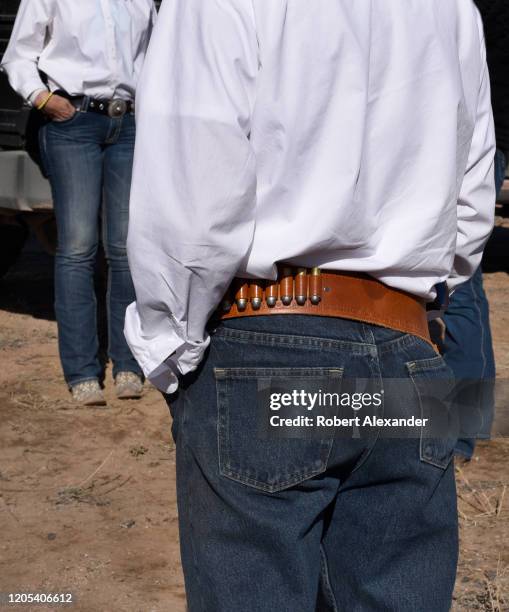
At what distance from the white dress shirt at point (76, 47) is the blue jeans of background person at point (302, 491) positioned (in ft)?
9.63

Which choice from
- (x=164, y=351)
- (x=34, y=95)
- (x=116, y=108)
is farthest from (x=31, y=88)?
(x=164, y=351)

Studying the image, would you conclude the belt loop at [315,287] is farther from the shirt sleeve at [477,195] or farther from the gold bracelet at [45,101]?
the gold bracelet at [45,101]

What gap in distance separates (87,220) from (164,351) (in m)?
3.00

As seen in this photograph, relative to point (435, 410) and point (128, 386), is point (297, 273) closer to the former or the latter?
point (435, 410)

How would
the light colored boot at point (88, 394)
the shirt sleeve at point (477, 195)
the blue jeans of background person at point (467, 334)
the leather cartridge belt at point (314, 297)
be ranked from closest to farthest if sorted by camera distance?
the leather cartridge belt at point (314, 297) → the shirt sleeve at point (477, 195) → the blue jeans of background person at point (467, 334) → the light colored boot at point (88, 394)

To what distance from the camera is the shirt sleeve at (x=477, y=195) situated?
1908 millimetres

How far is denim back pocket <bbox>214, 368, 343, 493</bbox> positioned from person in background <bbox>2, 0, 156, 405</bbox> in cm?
303

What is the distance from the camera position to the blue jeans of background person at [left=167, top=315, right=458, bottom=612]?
5.31 feet

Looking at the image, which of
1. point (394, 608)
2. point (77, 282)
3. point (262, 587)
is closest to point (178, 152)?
point (262, 587)

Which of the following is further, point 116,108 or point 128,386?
point 128,386

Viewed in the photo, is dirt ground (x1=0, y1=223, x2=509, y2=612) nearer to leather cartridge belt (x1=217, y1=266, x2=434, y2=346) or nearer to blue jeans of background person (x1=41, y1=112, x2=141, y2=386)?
blue jeans of background person (x1=41, y1=112, x2=141, y2=386)

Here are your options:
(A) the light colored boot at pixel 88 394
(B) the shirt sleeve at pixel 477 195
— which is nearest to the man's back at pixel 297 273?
(B) the shirt sleeve at pixel 477 195

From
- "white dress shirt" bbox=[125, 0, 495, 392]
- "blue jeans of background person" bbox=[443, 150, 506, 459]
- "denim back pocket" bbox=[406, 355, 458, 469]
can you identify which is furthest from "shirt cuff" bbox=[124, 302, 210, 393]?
"blue jeans of background person" bbox=[443, 150, 506, 459]

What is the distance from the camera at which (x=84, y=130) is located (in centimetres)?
448
